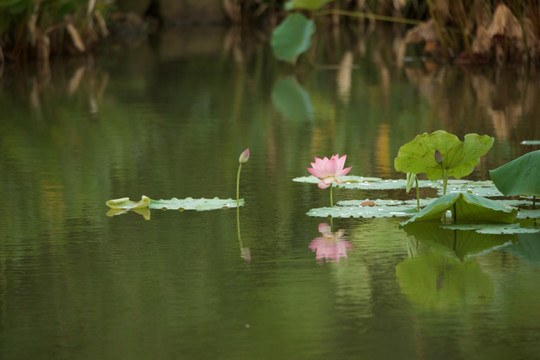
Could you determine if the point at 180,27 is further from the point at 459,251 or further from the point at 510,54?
the point at 459,251

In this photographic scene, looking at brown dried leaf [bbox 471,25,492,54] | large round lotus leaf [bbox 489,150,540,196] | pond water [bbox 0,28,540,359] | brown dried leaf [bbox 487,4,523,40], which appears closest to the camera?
pond water [bbox 0,28,540,359]

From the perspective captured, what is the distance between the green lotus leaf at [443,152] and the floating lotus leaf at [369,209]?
0.09m

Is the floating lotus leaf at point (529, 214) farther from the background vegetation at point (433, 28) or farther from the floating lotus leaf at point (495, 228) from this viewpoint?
the background vegetation at point (433, 28)

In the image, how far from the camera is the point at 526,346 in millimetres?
1490

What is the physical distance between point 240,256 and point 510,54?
4.97 meters

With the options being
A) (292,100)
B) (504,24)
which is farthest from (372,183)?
(504,24)

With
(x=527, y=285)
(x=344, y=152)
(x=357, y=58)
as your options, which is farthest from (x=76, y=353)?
(x=357, y=58)

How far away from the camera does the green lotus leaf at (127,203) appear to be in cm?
256

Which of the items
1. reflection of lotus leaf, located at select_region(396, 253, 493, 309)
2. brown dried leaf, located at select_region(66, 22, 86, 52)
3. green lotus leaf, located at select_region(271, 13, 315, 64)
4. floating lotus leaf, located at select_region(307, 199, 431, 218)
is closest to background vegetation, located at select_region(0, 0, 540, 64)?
brown dried leaf, located at select_region(66, 22, 86, 52)

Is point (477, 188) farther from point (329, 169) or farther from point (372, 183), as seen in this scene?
point (329, 169)

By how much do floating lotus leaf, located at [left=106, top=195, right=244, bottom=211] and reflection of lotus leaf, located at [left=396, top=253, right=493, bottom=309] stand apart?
2.09 feet

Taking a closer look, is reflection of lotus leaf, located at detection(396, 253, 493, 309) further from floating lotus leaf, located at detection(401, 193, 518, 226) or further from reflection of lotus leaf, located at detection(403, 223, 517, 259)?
floating lotus leaf, located at detection(401, 193, 518, 226)

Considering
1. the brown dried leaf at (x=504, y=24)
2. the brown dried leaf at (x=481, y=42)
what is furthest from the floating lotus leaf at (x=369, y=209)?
the brown dried leaf at (x=481, y=42)

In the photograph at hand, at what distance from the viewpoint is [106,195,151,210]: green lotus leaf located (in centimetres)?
256
